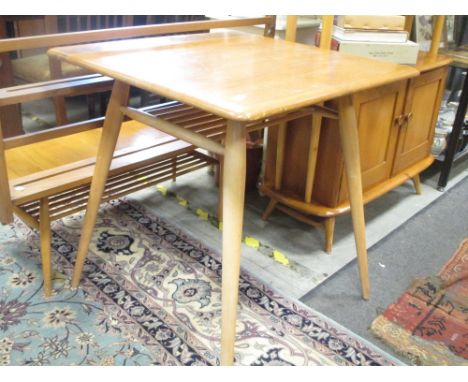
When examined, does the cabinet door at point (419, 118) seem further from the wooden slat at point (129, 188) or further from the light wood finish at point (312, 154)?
the wooden slat at point (129, 188)

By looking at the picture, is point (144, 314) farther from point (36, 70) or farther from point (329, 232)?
point (36, 70)

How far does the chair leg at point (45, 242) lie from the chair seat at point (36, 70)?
44.0 inches

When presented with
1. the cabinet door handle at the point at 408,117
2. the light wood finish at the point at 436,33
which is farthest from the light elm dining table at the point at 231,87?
the light wood finish at the point at 436,33

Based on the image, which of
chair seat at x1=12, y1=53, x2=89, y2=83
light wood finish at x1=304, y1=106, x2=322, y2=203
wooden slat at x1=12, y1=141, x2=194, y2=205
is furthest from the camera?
chair seat at x1=12, y1=53, x2=89, y2=83

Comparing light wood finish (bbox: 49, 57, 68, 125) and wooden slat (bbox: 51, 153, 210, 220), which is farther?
light wood finish (bbox: 49, 57, 68, 125)

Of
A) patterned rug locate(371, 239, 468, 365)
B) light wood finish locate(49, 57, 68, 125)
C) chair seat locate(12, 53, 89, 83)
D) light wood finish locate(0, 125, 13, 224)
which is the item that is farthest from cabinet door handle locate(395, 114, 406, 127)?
chair seat locate(12, 53, 89, 83)

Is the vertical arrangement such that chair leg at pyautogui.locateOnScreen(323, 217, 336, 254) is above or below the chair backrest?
below

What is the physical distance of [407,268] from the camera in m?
1.67

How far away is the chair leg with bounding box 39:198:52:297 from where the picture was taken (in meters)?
1.37

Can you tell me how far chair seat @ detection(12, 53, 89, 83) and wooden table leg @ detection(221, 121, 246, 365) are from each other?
1.65m

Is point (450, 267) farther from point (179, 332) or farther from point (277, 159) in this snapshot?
point (179, 332)

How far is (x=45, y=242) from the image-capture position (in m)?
1.40

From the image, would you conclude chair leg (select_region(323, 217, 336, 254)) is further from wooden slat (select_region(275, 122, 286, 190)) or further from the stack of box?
the stack of box

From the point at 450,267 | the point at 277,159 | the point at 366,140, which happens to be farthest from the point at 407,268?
the point at 277,159
